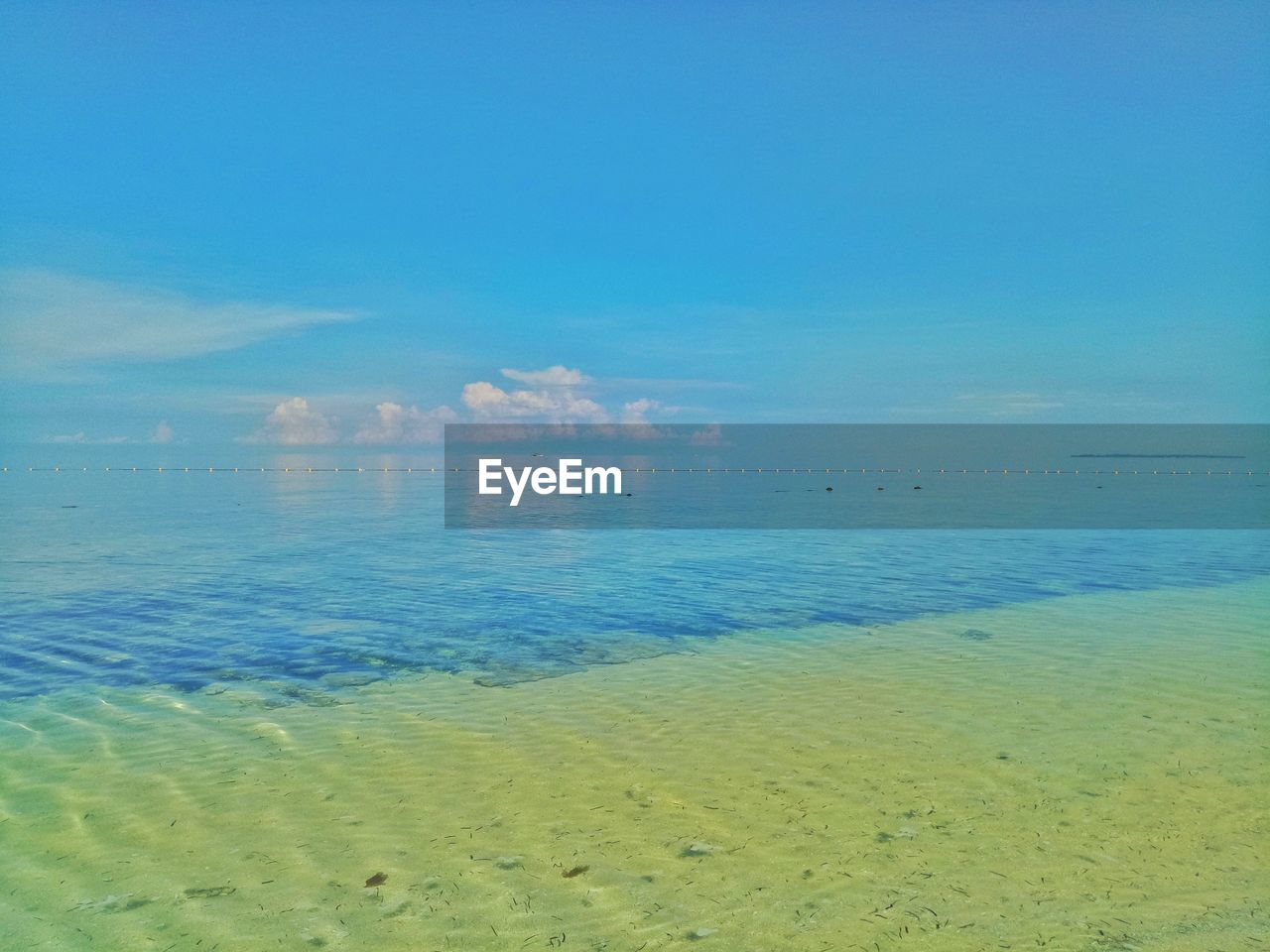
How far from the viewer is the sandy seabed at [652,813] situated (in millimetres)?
6184

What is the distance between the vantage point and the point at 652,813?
815 cm

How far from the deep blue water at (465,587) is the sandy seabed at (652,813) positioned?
2323 mm

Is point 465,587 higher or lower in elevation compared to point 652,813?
lower

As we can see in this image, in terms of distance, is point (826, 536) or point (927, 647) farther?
point (826, 536)

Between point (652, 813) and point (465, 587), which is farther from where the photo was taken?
point (465, 587)

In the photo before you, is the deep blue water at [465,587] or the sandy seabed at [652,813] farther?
the deep blue water at [465,587]

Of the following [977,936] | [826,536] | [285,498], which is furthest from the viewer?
[285,498]

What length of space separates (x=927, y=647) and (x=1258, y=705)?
5.41 metres

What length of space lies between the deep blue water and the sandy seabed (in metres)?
2.32

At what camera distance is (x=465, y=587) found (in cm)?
2456

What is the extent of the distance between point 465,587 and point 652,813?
17.4 metres

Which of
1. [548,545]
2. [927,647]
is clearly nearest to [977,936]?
[927,647]

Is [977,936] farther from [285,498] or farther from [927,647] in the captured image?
[285,498]

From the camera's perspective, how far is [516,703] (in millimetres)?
12250
